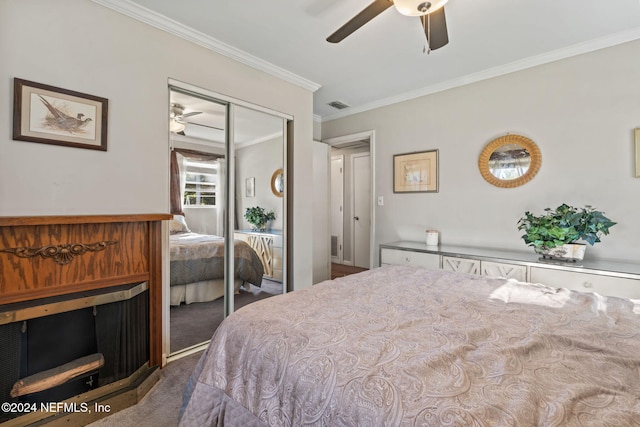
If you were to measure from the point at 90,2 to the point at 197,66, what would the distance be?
72 centimetres

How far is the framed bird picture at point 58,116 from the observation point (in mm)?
1657

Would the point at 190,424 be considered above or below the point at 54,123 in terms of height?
below

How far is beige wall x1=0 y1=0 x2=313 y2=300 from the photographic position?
165cm

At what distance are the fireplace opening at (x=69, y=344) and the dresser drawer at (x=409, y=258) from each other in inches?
95.1

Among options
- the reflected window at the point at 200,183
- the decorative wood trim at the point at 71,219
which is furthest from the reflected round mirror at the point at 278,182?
the decorative wood trim at the point at 71,219

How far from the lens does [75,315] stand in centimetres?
166

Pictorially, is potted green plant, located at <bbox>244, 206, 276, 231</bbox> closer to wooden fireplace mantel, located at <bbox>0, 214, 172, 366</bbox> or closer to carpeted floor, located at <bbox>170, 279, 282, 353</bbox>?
carpeted floor, located at <bbox>170, 279, 282, 353</bbox>

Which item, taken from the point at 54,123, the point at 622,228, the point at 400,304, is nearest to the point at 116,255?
the point at 54,123

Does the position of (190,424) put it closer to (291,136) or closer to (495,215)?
(291,136)

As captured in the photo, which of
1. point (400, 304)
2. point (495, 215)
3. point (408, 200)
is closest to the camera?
point (400, 304)

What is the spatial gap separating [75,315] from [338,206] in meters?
4.45

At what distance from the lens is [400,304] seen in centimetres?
137

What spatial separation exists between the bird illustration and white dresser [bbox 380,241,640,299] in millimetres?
2898

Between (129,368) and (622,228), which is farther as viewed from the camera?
(622,228)
